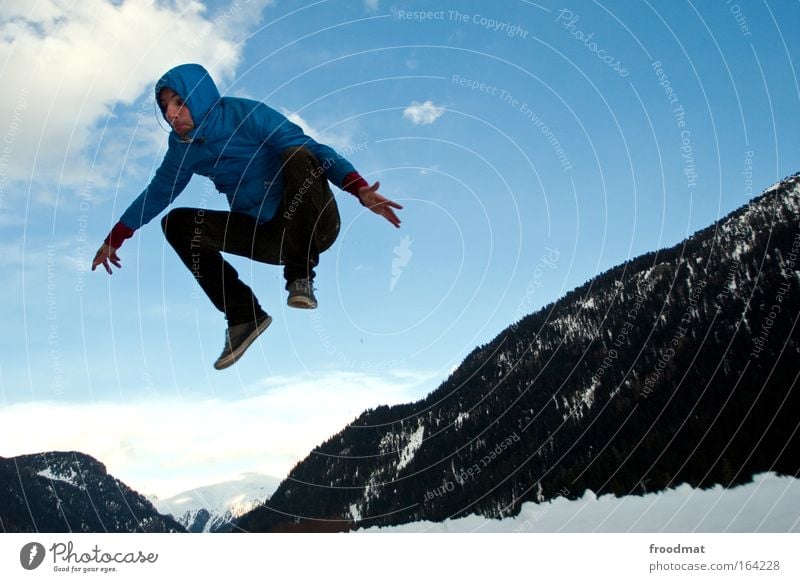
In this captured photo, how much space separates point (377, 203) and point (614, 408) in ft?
308

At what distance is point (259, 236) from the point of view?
22.0 feet

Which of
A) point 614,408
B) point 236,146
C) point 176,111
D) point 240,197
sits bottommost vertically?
point 240,197

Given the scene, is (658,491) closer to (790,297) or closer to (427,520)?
(427,520)

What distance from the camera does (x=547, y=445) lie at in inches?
3740

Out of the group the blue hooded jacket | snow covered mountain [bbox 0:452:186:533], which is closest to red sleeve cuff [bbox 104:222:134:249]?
the blue hooded jacket

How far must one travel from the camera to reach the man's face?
614cm

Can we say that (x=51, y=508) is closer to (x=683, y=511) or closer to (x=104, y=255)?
(x=683, y=511)

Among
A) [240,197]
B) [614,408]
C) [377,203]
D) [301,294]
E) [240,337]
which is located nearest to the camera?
[377,203]

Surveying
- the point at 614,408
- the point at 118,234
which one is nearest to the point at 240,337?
the point at 118,234

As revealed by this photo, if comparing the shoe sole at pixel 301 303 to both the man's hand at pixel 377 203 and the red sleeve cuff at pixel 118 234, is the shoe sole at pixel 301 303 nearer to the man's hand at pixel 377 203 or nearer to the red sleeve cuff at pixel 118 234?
the man's hand at pixel 377 203

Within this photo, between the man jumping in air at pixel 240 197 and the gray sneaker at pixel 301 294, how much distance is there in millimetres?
11
